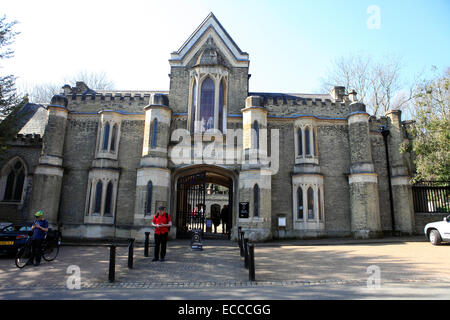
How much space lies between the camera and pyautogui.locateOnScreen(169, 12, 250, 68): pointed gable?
18.9m

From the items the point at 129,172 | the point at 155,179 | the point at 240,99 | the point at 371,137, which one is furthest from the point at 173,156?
the point at 371,137

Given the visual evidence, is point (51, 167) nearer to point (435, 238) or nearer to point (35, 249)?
point (35, 249)

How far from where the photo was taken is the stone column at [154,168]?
15531mm

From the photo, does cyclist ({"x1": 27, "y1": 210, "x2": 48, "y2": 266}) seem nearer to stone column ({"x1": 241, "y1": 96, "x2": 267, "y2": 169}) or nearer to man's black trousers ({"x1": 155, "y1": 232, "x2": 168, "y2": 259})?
man's black trousers ({"x1": 155, "y1": 232, "x2": 168, "y2": 259})

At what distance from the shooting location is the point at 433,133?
16.5 meters

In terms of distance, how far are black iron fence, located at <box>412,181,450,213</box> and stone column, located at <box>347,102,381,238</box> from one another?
4.20 m

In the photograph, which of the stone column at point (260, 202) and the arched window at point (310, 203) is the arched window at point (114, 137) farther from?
the arched window at point (310, 203)

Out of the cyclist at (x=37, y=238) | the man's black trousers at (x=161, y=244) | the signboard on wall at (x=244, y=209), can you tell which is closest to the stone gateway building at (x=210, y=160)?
the signboard on wall at (x=244, y=209)

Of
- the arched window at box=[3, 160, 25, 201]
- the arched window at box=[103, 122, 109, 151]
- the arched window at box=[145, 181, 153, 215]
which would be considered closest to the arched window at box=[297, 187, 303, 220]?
the arched window at box=[145, 181, 153, 215]

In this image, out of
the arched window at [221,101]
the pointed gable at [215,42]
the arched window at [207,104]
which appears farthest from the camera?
the pointed gable at [215,42]

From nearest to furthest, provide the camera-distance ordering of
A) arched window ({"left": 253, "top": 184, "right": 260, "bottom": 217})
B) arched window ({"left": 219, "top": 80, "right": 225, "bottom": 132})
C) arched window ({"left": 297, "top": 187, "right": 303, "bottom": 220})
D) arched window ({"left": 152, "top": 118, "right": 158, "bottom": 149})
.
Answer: arched window ({"left": 253, "top": 184, "right": 260, "bottom": 217}), arched window ({"left": 152, "top": 118, "right": 158, "bottom": 149}), arched window ({"left": 297, "top": 187, "right": 303, "bottom": 220}), arched window ({"left": 219, "top": 80, "right": 225, "bottom": 132})

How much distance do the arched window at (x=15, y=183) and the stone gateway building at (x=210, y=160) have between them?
2.6 inches

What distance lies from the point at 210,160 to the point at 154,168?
3.16 metres

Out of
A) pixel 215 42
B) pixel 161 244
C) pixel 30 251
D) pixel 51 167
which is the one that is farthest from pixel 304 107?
pixel 30 251
